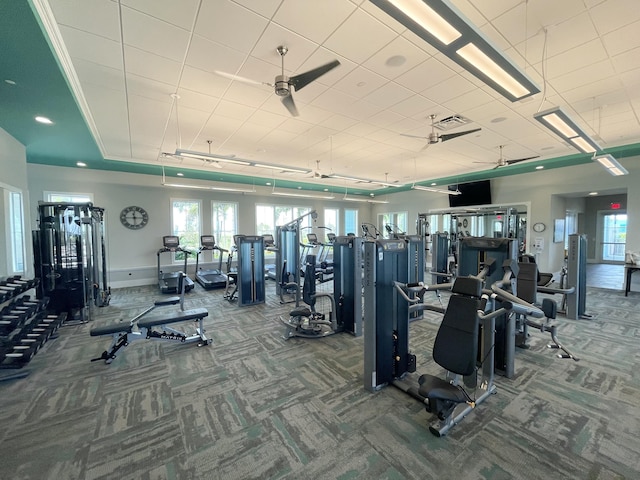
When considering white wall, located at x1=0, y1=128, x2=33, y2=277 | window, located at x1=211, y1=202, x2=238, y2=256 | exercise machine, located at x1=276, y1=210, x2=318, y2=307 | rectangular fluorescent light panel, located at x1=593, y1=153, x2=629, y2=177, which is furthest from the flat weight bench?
rectangular fluorescent light panel, located at x1=593, y1=153, x2=629, y2=177

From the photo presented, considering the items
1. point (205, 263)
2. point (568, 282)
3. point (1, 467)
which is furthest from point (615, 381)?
point (205, 263)

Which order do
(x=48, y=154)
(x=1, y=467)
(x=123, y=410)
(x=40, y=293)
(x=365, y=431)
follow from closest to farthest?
(x=1, y=467) < (x=365, y=431) < (x=123, y=410) < (x=40, y=293) < (x=48, y=154)

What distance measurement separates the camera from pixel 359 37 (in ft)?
8.36

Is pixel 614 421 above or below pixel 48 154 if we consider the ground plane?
below

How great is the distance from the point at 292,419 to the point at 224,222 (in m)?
7.92

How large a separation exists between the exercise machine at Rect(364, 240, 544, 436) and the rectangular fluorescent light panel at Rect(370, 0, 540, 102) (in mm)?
1544

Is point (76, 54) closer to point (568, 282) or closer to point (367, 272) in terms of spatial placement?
point (367, 272)

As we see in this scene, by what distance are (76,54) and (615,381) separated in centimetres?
632

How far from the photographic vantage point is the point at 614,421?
7.22ft

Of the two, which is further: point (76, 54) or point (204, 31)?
point (76, 54)

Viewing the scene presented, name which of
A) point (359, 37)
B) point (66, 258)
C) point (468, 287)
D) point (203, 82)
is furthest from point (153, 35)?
point (66, 258)

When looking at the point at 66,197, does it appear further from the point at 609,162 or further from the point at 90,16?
the point at 609,162

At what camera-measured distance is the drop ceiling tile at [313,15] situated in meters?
2.18

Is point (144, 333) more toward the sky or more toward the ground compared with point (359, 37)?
more toward the ground
